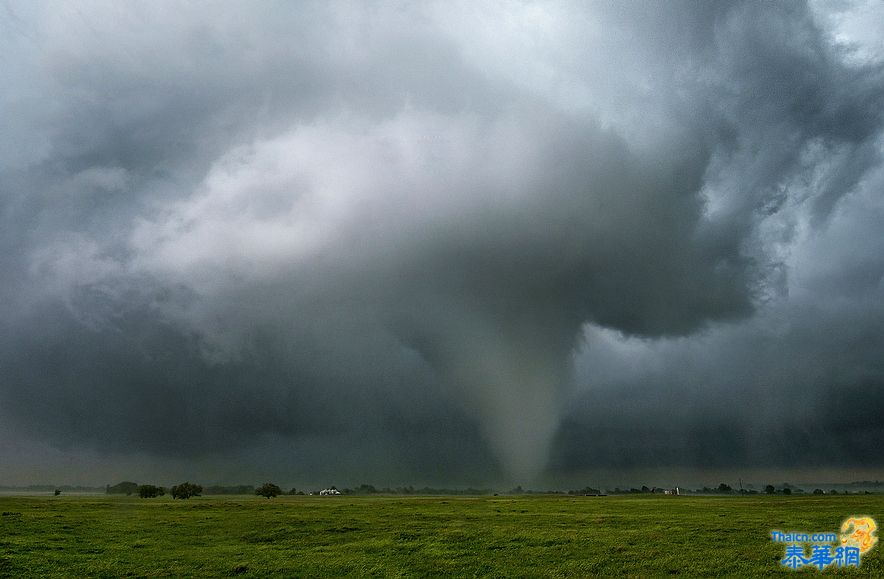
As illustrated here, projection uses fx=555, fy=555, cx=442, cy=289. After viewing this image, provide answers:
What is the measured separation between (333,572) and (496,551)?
16272 millimetres

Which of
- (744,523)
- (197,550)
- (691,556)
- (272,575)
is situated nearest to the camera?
(272,575)

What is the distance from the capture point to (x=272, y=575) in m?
43.2

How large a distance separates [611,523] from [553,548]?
88.7 ft

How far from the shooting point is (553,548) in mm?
53094

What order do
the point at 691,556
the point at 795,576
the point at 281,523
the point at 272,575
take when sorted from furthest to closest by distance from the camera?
the point at 281,523 → the point at 691,556 → the point at 272,575 → the point at 795,576

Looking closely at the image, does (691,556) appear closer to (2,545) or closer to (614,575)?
(614,575)

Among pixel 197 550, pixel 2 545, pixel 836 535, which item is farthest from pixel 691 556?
pixel 2 545

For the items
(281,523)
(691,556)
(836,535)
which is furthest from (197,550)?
(836,535)

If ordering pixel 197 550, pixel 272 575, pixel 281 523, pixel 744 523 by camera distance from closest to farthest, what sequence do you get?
1. pixel 272 575
2. pixel 197 550
3. pixel 744 523
4. pixel 281 523

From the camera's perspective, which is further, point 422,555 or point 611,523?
point 611,523

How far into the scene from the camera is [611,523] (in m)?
75.9

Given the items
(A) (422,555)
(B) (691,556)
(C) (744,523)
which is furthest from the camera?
(C) (744,523)

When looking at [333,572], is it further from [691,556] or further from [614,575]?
[691,556]

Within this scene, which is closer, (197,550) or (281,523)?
(197,550)
